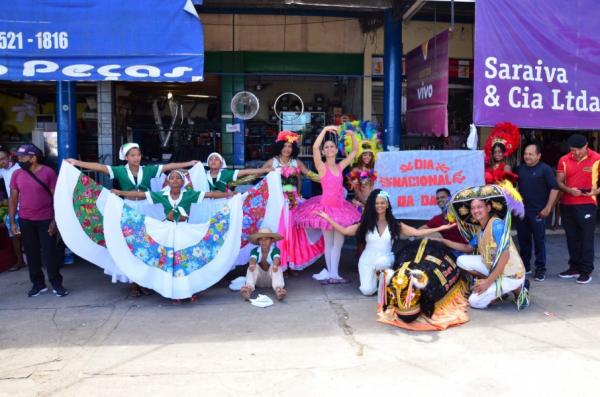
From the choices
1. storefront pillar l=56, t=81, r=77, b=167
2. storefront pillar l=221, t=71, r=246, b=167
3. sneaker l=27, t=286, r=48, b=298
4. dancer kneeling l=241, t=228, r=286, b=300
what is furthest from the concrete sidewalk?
storefront pillar l=221, t=71, r=246, b=167

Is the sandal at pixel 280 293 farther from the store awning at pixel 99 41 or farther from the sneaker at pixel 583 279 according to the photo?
the sneaker at pixel 583 279

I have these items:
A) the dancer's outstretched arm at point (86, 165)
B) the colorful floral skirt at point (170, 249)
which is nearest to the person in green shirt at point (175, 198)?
the colorful floral skirt at point (170, 249)

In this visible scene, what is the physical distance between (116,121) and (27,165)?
3931 mm

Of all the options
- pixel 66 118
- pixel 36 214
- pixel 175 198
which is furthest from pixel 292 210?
pixel 66 118

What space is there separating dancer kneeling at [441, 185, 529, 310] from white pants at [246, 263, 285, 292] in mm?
1929

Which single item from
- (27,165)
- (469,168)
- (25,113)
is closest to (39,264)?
(27,165)

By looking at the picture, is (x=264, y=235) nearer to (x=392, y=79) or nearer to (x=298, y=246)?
(x=298, y=246)

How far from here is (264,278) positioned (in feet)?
20.4

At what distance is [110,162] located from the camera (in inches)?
360

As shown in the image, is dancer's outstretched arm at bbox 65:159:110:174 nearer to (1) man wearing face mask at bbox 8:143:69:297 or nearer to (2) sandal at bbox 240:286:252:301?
(1) man wearing face mask at bbox 8:143:69:297

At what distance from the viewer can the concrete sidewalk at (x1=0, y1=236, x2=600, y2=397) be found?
3.91m

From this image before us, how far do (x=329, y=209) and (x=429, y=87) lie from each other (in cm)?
251

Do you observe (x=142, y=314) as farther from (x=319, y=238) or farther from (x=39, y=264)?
(x=319, y=238)

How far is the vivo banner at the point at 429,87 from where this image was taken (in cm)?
717
